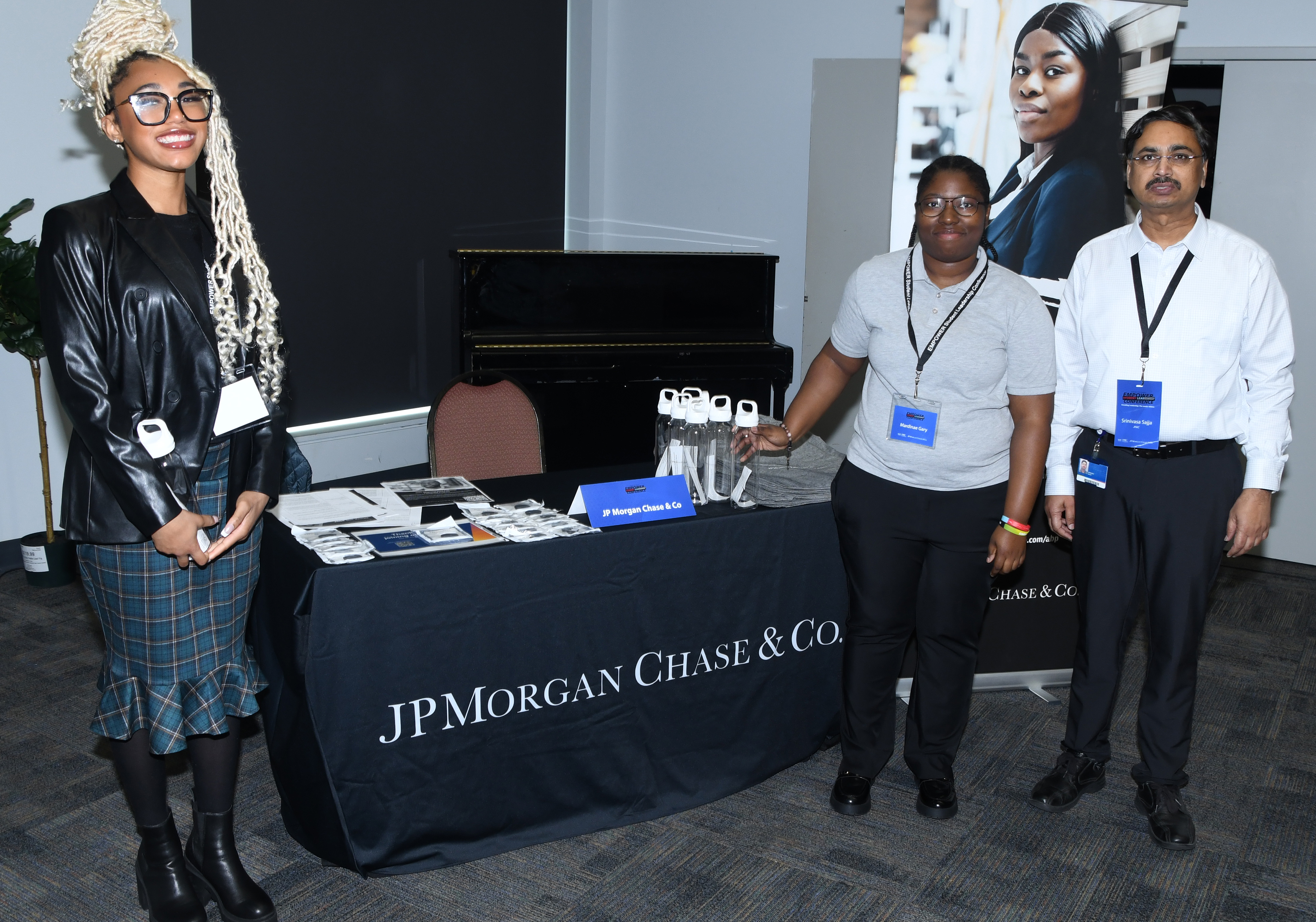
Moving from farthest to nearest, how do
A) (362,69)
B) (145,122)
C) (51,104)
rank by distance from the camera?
(362,69) < (51,104) < (145,122)

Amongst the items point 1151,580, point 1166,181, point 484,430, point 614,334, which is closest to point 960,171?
point 1166,181

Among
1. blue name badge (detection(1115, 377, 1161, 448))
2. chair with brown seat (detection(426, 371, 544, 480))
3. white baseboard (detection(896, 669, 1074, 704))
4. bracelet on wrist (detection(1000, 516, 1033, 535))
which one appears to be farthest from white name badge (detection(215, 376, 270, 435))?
white baseboard (detection(896, 669, 1074, 704))

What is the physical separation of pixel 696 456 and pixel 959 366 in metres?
0.66

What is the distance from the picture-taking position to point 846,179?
569cm

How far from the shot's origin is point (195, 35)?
184 inches

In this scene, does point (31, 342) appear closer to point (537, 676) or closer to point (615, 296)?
point (615, 296)

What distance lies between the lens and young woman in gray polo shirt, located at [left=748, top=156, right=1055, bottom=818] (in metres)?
2.28

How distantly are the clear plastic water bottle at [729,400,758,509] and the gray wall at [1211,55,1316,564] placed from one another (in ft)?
11.1

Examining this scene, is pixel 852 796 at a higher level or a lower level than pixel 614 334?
lower

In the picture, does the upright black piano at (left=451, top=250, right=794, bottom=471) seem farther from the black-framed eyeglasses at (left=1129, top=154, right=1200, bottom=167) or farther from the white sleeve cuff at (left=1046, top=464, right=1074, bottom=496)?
the black-framed eyeglasses at (left=1129, top=154, right=1200, bottom=167)

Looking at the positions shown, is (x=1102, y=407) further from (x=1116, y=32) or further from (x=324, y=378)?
(x=324, y=378)

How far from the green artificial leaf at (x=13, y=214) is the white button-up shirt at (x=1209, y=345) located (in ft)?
11.6

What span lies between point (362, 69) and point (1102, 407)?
437 cm

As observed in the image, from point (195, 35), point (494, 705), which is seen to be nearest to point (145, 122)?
point (494, 705)
